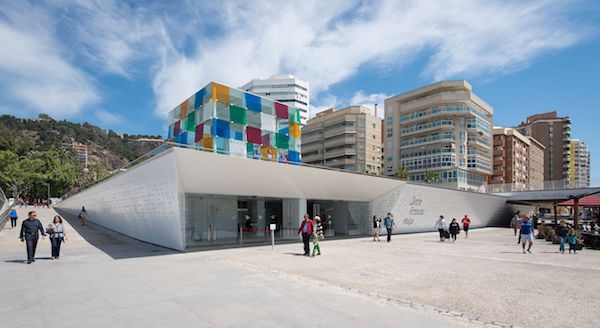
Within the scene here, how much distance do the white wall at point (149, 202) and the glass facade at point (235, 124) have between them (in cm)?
1841

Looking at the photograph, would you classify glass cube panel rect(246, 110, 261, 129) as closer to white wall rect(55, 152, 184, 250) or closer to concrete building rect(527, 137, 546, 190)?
white wall rect(55, 152, 184, 250)

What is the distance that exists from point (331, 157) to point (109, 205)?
5980 centimetres

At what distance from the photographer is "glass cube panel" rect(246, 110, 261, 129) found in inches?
1809

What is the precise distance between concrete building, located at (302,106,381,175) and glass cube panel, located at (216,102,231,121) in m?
38.3

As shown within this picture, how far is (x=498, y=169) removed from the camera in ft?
259

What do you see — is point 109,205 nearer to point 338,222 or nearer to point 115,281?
point 338,222

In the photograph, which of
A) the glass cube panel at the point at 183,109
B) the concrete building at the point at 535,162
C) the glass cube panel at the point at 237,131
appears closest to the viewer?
the glass cube panel at the point at 237,131

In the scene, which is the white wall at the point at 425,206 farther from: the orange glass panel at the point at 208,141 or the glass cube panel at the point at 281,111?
the glass cube panel at the point at 281,111

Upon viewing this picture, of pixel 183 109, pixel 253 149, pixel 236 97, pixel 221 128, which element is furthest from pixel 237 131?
pixel 183 109

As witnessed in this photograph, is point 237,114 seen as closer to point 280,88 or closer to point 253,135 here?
point 253,135

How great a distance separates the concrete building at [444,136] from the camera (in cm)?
6197

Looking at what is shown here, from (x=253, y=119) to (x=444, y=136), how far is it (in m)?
→ 35.5

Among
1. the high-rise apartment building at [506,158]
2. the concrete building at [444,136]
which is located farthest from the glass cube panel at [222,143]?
the high-rise apartment building at [506,158]

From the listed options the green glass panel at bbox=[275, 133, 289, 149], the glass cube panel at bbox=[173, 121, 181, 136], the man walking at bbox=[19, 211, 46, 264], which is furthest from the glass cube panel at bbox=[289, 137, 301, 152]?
the man walking at bbox=[19, 211, 46, 264]
